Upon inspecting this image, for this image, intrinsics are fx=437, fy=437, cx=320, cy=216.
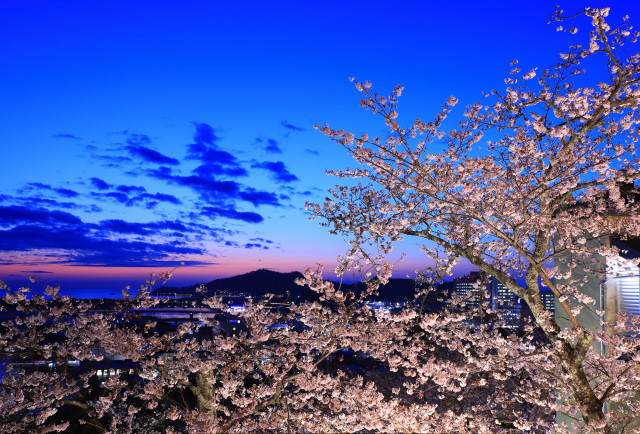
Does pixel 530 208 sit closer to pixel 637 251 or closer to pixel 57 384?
pixel 637 251

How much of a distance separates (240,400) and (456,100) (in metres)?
6.62

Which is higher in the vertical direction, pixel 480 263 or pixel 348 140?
pixel 348 140

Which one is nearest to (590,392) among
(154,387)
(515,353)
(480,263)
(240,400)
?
(515,353)

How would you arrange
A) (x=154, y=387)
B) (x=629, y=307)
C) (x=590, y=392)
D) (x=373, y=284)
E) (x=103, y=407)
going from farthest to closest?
(x=629, y=307) → (x=373, y=284) → (x=103, y=407) → (x=154, y=387) → (x=590, y=392)

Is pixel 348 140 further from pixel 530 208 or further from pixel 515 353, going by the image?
pixel 515 353

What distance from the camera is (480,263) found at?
7.82 meters

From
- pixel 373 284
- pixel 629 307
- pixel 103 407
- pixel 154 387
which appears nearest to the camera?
pixel 154 387

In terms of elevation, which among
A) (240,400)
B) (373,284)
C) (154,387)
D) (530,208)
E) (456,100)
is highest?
(456,100)

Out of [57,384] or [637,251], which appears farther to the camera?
[637,251]

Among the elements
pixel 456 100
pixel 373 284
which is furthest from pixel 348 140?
pixel 373 284

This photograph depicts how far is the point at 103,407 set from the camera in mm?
7805

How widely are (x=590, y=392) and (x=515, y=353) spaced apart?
153cm

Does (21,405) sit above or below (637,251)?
below

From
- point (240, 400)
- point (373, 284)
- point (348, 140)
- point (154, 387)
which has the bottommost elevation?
point (240, 400)
